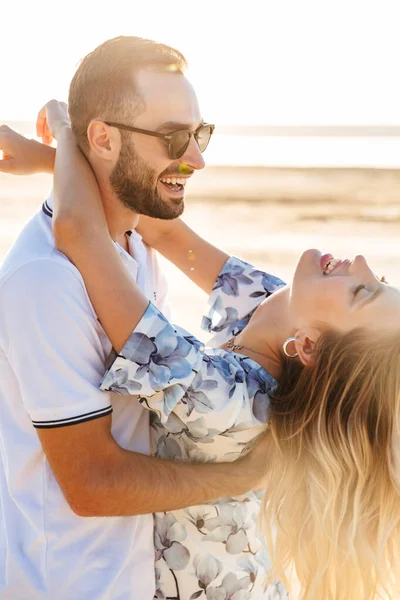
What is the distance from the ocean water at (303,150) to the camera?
72.7ft

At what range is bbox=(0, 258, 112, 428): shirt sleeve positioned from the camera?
8.13ft

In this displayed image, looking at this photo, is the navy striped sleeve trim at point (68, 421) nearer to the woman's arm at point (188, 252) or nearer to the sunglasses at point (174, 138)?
the sunglasses at point (174, 138)

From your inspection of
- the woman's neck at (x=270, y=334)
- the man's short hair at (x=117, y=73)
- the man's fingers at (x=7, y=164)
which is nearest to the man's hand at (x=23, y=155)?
the man's fingers at (x=7, y=164)

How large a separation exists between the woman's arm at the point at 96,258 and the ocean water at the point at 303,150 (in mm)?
18657

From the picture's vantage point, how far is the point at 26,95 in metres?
44.8

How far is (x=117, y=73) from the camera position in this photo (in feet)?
9.60

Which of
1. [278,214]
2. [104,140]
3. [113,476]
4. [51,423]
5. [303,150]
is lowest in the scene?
[113,476]

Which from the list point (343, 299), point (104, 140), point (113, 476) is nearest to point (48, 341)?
point (113, 476)

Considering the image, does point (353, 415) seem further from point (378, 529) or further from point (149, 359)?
point (149, 359)

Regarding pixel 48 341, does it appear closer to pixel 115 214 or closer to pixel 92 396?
pixel 92 396

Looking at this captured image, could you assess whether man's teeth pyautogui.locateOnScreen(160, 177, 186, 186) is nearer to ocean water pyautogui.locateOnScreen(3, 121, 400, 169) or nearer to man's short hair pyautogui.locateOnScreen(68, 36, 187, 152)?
man's short hair pyautogui.locateOnScreen(68, 36, 187, 152)

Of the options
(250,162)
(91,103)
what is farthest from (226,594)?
(250,162)

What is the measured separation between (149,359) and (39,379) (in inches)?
13.8

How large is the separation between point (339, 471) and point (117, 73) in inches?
61.0
